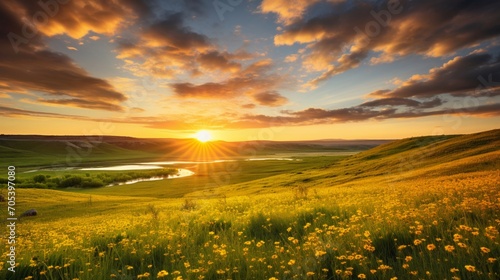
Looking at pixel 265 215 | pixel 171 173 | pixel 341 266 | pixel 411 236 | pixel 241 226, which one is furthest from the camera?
pixel 171 173

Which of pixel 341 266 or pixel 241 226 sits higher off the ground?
pixel 341 266

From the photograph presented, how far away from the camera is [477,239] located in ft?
15.3

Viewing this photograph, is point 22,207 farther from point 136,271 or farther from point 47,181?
point 47,181

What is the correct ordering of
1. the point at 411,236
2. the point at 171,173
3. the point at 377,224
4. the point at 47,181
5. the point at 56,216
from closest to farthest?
1. the point at 411,236
2. the point at 377,224
3. the point at 56,216
4. the point at 47,181
5. the point at 171,173

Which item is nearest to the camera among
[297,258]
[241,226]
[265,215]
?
[297,258]

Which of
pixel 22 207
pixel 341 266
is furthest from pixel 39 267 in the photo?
pixel 22 207

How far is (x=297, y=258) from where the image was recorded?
4953 mm

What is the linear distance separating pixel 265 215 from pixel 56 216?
33.1 metres

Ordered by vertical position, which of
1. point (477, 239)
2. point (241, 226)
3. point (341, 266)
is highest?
point (477, 239)

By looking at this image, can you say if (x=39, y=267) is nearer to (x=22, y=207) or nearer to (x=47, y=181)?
(x=22, y=207)

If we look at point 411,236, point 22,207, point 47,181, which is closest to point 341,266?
point 411,236

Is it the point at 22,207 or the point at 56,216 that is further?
the point at 22,207

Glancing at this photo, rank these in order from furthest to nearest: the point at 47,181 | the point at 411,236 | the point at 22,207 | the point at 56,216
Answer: the point at 47,181 < the point at 22,207 < the point at 56,216 < the point at 411,236

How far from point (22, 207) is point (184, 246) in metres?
43.8
